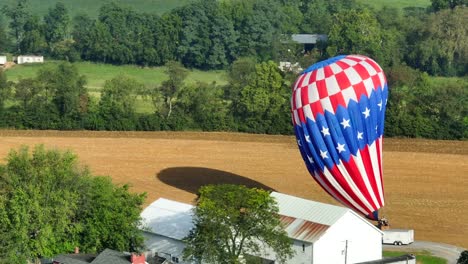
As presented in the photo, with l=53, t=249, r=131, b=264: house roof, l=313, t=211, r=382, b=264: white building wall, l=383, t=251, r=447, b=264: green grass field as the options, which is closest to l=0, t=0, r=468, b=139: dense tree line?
l=383, t=251, r=447, b=264: green grass field

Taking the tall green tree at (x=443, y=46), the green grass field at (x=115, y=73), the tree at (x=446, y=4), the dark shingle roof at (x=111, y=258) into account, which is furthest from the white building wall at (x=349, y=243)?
the tree at (x=446, y=4)

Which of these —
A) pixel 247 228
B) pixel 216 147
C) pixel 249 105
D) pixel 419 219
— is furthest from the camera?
pixel 249 105

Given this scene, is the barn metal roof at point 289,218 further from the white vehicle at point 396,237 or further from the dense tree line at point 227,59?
the dense tree line at point 227,59

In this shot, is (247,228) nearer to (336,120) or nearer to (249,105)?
(336,120)

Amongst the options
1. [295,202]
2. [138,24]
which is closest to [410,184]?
[295,202]

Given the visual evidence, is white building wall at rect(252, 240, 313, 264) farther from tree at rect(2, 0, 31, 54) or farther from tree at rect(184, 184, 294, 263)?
tree at rect(2, 0, 31, 54)
